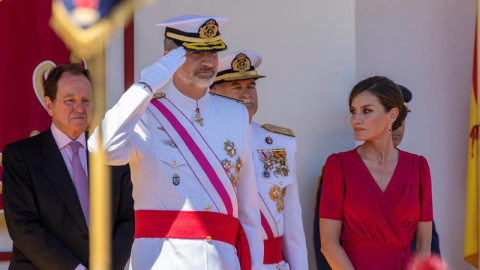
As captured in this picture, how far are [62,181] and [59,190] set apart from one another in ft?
0.15

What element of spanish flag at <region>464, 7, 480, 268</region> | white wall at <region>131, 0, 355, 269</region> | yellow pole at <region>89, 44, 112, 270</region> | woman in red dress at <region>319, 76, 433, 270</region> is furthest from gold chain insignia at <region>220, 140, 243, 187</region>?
spanish flag at <region>464, 7, 480, 268</region>

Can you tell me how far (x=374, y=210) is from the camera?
5.14 metres

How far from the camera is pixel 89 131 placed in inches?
192

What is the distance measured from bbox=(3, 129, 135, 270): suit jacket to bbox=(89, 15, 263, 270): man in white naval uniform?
0.55 m

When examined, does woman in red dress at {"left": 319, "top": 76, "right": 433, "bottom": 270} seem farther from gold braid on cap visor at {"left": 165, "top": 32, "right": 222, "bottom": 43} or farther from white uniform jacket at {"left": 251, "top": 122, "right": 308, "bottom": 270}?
gold braid on cap visor at {"left": 165, "top": 32, "right": 222, "bottom": 43}

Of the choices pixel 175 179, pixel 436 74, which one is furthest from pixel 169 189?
pixel 436 74

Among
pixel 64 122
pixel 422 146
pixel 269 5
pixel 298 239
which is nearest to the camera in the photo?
pixel 64 122

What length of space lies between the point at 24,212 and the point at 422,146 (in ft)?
10.2

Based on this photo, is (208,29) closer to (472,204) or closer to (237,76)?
(237,76)

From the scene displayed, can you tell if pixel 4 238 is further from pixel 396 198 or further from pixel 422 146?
pixel 422 146

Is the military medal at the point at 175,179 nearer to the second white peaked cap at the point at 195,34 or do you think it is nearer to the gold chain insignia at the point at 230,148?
the gold chain insignia at the point at 230,148

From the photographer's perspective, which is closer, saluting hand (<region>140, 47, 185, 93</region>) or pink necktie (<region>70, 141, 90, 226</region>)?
saluting hand (<region>140, 47, 185, 93</region>)

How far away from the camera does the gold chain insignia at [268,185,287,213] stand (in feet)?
16.8

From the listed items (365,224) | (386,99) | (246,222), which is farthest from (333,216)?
(246,222)
